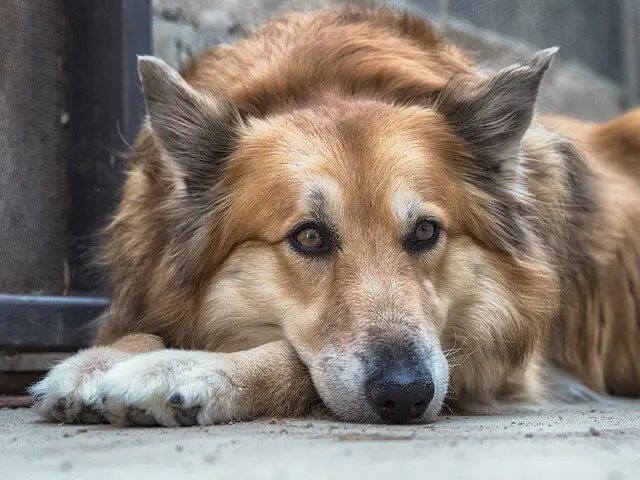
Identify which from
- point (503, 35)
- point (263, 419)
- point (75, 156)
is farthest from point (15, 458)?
point (503, 35)

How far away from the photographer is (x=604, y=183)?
→ 3.77 meters

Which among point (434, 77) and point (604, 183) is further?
point (604, 183)

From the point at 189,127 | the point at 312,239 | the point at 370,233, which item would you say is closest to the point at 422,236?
the point at 370,233

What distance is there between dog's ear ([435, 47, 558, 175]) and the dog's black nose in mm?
978

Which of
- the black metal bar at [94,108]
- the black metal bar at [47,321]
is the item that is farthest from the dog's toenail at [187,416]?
the black metal bar at [94,108]

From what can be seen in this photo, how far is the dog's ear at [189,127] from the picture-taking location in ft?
9.41

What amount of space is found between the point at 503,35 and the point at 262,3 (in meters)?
2.70

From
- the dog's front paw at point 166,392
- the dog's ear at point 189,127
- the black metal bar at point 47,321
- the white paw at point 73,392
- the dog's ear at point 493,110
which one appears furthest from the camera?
the black metal bar at point 47,321

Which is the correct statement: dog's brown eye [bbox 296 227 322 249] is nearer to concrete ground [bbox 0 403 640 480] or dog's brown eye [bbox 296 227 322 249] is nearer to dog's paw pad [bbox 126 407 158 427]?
concrete ground [bbox 0 403 640 480]

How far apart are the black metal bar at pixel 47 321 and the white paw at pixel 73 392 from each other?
3.13ft

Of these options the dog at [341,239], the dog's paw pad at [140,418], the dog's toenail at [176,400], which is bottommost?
the dog's paw pad at [140,418]

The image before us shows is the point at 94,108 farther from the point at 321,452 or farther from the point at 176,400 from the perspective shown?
the point at 321,452

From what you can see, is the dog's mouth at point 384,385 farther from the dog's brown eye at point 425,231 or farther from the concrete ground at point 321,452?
the dog's brown eye at point 425,231

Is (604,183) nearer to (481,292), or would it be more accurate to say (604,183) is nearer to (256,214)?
(481,292)
